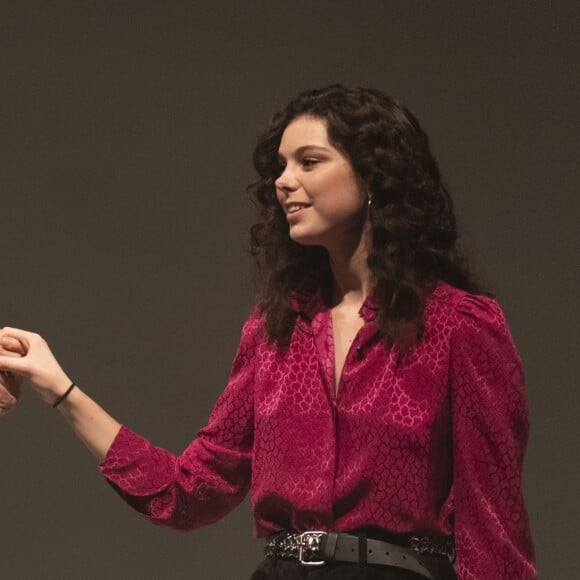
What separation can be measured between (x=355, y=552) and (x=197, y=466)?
404 millimetres

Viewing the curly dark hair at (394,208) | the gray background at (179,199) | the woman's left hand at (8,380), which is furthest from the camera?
the gray background at (179,199)

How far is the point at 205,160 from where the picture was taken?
341 cm

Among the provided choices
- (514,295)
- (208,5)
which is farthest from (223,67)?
(514,295)

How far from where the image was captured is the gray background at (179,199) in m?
3.34

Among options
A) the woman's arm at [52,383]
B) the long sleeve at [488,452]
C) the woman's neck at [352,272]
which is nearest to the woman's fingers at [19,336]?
the woman's arm at [52,383]

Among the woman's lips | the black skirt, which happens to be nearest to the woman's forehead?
the woman's lips

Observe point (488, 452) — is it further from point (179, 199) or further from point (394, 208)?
point (179, 199)

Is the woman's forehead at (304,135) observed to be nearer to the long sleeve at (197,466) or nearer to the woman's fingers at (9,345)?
the long sleeve at (197,466)

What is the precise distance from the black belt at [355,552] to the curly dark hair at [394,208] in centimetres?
32

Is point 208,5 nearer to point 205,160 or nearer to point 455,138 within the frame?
point 205,160

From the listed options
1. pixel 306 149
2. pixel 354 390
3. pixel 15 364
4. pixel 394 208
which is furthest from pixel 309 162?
pixel 15 364

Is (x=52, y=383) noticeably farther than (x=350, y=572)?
Yes

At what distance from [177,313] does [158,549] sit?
1.87 ft

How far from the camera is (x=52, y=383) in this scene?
2430mm
